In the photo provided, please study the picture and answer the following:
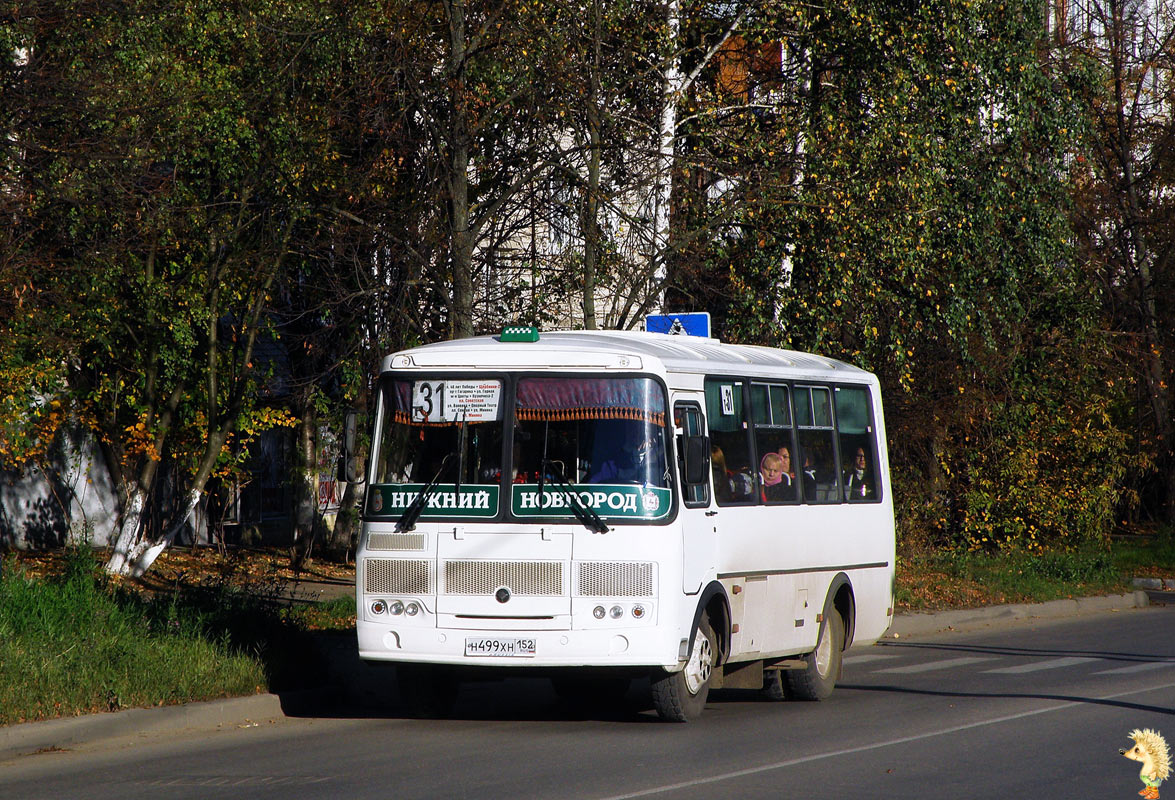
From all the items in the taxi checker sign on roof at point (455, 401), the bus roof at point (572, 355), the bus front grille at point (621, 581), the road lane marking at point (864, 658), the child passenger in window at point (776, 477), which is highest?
the bus roof at point (572, 355)

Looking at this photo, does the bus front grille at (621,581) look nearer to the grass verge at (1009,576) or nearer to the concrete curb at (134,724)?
the concrete curb at (134,724)

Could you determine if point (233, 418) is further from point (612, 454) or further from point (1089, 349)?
point (1089, 349)

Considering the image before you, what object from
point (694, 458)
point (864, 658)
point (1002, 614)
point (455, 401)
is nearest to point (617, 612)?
point (694, 458)

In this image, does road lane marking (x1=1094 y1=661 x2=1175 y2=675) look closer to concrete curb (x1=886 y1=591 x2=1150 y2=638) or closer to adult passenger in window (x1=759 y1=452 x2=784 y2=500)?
concrete curb (x1=886 y1=591 x2=1150 y2=638)

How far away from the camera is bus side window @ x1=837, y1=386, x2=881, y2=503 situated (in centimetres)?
1386

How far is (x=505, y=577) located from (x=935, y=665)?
6528mm

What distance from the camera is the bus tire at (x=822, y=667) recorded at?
12.7 meters

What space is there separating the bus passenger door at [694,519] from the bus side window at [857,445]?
117 inches

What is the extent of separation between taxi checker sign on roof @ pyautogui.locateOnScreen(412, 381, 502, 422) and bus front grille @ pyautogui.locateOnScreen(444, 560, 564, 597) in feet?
3.53

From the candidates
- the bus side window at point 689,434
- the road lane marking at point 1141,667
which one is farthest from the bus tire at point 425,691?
the road lane marking at point 1141,667

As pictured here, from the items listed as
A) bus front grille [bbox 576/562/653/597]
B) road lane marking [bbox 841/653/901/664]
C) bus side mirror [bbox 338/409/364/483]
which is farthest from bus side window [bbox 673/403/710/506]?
road lane marking [bbox 841/653/901/664]

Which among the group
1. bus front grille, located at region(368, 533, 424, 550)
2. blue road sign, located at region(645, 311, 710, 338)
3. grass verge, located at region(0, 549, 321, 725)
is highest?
blue road sign, located at region(645, 311, 710, 338)

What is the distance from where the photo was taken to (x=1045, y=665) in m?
15.0

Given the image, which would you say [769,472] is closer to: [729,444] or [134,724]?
[729,444]
